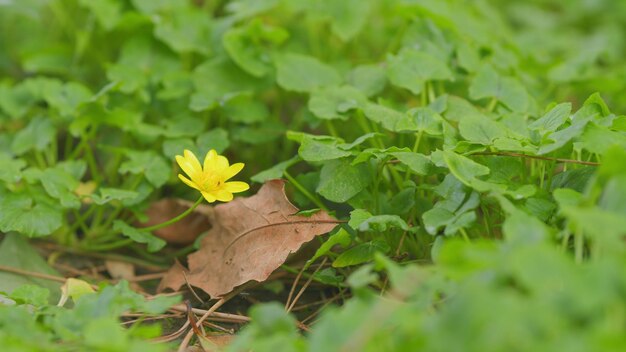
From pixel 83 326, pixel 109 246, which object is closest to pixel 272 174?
pixel 109 246

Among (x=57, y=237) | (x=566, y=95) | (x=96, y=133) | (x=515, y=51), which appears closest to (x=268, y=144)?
(x=96, y=133)

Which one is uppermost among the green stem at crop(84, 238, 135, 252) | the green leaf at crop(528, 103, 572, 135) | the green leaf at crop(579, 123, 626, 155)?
the green leaf at crop(579, 123, 626, 155)

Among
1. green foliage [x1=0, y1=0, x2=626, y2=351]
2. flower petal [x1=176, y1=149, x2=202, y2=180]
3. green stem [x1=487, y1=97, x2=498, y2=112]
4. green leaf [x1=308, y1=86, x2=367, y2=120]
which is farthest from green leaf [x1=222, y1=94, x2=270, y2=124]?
green stem [x1=487, y1=97, x2=498, y2=112]

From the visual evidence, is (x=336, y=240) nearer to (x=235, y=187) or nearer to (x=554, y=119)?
(x=235, y=187)

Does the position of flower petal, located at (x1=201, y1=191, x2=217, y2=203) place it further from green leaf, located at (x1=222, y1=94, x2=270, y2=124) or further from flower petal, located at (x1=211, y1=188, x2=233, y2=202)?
green leaf, located at (x1=222, y1=94, x2=270, y2=124)

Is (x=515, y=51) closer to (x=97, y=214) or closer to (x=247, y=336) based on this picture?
(x=97, y=214)

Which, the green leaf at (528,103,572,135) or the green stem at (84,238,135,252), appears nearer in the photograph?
the green leaf at (528,103,572,135)

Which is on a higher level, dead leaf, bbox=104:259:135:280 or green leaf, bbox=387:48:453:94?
green leaf, bbox=387:48:453:94
